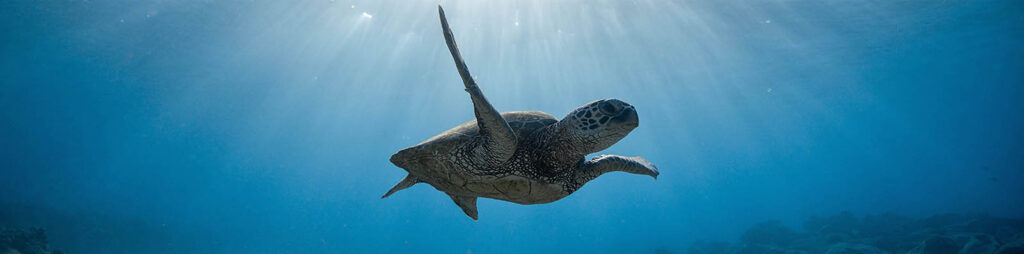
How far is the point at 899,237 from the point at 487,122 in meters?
19.1

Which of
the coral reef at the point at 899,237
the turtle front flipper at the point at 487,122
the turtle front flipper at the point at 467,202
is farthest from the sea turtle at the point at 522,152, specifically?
the coral reef at the point at 899,237

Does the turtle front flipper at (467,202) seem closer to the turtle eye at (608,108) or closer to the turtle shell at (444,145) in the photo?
the turtle shell at (444,145)

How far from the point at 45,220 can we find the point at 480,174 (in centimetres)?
3341

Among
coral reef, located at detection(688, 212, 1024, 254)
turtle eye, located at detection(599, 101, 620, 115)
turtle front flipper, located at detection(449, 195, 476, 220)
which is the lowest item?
coral reef, located at detection(688, 212, 1024, 254)

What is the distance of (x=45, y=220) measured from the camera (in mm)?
20578

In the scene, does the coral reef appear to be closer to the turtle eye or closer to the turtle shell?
the turtle eye

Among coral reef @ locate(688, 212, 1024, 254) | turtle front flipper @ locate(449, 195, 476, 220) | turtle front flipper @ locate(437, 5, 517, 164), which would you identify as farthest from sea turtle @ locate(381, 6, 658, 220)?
coral reef @ locate(688, 212, 1024, 254)

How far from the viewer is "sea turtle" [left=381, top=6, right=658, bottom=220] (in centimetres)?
219

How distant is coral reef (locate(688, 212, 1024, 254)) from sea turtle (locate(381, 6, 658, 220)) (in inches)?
463

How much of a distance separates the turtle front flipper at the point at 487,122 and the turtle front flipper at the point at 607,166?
0.92m

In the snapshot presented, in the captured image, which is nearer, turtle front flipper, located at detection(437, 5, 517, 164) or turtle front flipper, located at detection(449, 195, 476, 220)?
turtle front flipper, located at detection(437, 5, 517, 164)

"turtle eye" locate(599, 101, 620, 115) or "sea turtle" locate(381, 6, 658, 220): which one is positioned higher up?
"turtle eye" locate(599, 101, 620, 115)

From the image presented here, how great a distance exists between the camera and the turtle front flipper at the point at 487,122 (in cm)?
174

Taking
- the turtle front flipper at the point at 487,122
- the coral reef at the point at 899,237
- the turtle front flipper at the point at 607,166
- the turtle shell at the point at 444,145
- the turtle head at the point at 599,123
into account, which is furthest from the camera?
the coral reef at the point at 899,237
